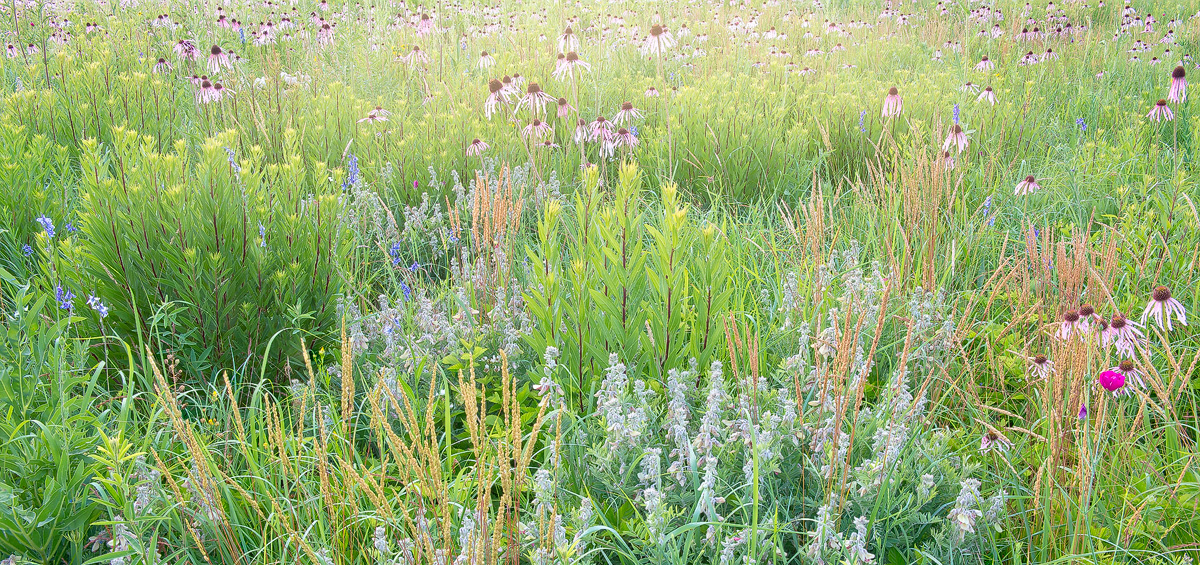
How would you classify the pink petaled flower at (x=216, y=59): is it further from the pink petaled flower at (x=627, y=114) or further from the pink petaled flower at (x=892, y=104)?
the pink petaled flower at (x=892, y=104)

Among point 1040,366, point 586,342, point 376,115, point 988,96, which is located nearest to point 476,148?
point 376,115

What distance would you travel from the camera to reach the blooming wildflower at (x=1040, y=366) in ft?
5.23

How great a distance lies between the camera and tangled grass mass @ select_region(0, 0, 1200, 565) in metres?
1.33

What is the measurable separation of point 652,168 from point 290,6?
21.9 feet

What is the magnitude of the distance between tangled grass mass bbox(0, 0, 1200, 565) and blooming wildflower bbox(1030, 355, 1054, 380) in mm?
17

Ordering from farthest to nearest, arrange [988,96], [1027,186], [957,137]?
[988,96]
[957,137]
[1027,186]

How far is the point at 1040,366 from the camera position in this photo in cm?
169

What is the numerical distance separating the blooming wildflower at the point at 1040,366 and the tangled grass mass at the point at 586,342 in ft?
0.05

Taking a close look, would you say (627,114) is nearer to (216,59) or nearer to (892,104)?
(892,104)

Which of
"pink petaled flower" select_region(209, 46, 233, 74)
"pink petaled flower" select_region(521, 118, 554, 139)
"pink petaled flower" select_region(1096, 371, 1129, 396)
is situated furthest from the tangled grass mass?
"pink petaled flower" select_region(209, 46, 233, 74)

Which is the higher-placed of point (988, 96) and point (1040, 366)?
point (988, 96)

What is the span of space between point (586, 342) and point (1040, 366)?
1079 mm

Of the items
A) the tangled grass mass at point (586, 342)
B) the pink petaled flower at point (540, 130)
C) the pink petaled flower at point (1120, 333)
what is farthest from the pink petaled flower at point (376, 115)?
the pink petaled flower at point (1120, 333)

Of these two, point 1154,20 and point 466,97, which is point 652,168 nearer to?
point 466,97
